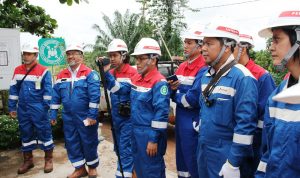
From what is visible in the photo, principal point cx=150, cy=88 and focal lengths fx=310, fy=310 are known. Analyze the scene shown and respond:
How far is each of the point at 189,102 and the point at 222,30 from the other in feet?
3.64

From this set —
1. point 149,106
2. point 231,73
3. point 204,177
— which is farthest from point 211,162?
point 149,106

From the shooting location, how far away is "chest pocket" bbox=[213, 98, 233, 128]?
104 inches

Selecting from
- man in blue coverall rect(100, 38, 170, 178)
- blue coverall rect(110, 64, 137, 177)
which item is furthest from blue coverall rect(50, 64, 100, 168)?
man in blue coverall rect(100, 38, 170, 178)

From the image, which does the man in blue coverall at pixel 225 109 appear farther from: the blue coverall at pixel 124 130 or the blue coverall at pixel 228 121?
the blue coverall at pixel 124 130

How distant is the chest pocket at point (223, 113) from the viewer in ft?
8.64

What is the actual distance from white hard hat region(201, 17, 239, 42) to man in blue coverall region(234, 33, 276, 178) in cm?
18

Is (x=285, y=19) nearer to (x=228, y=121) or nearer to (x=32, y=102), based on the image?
(x=228, y=121)

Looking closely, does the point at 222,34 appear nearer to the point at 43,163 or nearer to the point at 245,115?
the point at 245,115

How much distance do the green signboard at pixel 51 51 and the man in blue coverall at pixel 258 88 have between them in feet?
14.0

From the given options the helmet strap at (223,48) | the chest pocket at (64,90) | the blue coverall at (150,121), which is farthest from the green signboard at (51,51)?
the helmet strap at (223,48)

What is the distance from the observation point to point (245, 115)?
2.51m

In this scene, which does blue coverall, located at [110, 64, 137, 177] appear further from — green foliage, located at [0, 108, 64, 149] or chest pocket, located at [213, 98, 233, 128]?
green foliage, located at [0, 108, 64, 149]

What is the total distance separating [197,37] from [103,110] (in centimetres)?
605

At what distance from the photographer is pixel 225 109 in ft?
8.67
